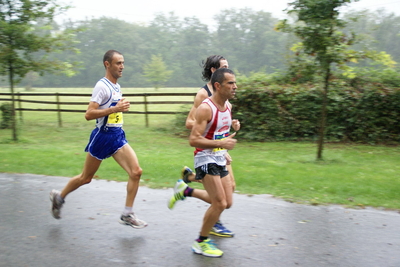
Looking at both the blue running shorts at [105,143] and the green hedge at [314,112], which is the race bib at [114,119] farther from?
the green hedge at [314,112]

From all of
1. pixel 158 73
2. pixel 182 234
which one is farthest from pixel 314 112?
pixel 158 73

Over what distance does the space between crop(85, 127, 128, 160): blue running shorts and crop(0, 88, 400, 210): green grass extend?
83.8 inches

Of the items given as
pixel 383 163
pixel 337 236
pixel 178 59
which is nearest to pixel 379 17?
pixel 178 59

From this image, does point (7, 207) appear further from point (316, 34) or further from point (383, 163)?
point (383, 163)

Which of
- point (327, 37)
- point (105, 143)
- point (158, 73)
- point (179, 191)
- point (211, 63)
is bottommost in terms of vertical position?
point (179, 191)

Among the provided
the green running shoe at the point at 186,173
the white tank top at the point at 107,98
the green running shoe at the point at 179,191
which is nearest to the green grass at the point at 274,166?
the green running shoe at the point at 186,173

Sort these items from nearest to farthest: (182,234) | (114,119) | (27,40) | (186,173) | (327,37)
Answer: (182,234) < (114,119) < (186,173) < (327,37) < (27,40)

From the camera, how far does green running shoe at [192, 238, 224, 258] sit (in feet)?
13.0

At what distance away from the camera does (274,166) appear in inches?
324

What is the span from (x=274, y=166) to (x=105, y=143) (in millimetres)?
4410

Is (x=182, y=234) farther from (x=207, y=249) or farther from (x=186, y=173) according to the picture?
(x=186, y=173)

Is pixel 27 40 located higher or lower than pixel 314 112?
higher

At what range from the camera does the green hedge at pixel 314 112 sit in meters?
11.3

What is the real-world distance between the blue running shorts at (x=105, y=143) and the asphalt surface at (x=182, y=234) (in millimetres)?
882
